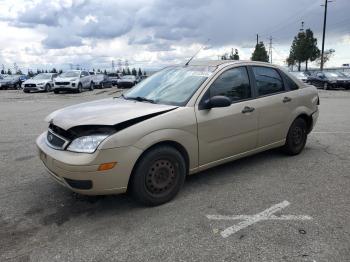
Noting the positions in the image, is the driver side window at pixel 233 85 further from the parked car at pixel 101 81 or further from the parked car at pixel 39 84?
the parked car at pixel 101 81

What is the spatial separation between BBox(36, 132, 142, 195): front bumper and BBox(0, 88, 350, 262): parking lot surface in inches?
14.6

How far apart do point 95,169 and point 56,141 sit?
28.8 inches

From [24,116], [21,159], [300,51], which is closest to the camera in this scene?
[21,159]

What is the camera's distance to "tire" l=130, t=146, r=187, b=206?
387 centimetres

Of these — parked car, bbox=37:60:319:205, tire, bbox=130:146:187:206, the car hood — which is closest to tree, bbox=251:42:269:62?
parked car, bbox=37:60:319:205

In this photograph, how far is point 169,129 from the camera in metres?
4.03

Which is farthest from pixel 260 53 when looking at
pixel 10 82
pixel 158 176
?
pixel 158 176

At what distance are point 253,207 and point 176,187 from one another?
2.97ft

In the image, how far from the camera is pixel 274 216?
380 cm

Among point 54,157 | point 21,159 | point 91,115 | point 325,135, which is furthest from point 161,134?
point 325,135

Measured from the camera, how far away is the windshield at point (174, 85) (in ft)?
14.7

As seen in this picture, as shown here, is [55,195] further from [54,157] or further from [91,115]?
[91,115]

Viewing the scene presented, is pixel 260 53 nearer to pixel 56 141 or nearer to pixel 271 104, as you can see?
pixel 271 104

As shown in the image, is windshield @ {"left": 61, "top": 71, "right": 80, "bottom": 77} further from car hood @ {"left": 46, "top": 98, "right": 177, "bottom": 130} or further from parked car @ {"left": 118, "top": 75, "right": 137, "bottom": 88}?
car hood @ {"left": 46, "top": 98, "right": 177, "bottom": 130}
